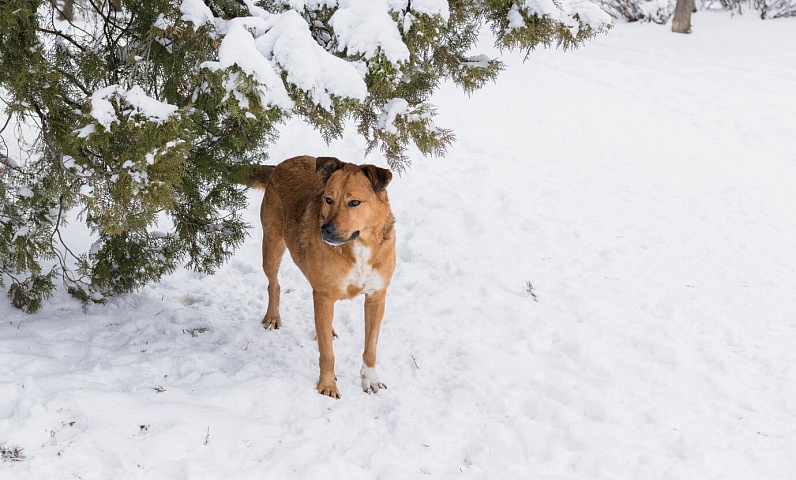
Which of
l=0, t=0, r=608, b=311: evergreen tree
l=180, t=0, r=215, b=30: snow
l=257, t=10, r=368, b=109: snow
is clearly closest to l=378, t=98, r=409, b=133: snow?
l=0, t=0, r=608, b=311: evergreen tree

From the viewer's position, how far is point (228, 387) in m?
4.34

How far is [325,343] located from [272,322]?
1.18 m

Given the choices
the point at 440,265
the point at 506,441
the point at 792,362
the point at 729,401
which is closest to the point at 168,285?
the point at 440,265

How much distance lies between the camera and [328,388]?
451cm

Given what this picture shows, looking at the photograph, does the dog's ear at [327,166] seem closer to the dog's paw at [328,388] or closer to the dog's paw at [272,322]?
the dog's paw at [328,388]

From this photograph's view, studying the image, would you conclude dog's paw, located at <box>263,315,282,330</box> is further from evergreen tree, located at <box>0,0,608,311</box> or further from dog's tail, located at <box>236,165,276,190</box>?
dog's tail, located at <box>236,165,276,190</box>

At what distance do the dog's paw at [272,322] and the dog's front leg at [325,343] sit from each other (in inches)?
44.2

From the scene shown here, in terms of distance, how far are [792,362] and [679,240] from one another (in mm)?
2644

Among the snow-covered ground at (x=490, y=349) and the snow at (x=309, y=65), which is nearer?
the snow at (x=309, y=65)

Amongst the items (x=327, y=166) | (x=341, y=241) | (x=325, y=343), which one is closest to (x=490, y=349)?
(x=325, y=343)

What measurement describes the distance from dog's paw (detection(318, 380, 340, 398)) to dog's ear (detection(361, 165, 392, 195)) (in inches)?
57.8

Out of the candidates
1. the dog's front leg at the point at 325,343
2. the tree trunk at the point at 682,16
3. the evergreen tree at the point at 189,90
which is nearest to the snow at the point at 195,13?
the evergreen tree at the point at 189,90

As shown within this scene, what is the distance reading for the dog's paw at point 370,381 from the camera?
462cm

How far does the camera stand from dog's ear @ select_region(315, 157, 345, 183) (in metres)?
4.30
